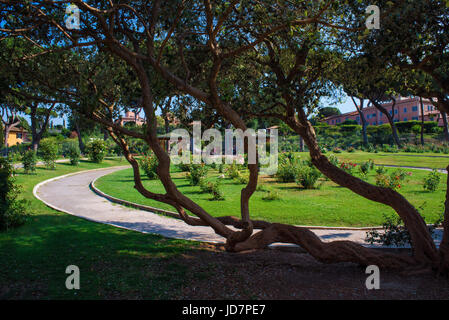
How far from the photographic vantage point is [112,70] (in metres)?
7.84

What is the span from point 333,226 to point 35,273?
7.27 metres

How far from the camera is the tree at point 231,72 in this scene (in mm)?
5543

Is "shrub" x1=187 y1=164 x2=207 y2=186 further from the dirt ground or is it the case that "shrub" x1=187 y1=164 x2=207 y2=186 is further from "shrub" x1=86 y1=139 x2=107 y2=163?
"shrub" x1=86 y1=139 x2=107 y2=163

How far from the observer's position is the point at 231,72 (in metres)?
8.25

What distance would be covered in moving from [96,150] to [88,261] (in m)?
29.5

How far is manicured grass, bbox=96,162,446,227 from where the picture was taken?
10258 millimetres

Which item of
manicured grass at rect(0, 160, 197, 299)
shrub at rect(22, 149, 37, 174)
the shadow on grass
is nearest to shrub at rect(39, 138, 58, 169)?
shrub at rect(22, 149, 37, 174)

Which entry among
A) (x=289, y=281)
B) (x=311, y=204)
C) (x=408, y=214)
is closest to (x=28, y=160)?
(x=311, y=204)

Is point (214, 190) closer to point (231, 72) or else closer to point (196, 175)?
point (196, 175)

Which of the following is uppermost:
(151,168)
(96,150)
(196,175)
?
(96,150)

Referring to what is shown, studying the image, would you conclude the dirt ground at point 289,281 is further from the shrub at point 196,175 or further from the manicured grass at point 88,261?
the shrub at point 196,175

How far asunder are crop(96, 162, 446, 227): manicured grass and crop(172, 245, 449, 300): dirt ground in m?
3.57

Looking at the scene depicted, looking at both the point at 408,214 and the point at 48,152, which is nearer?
the point at 408,214
